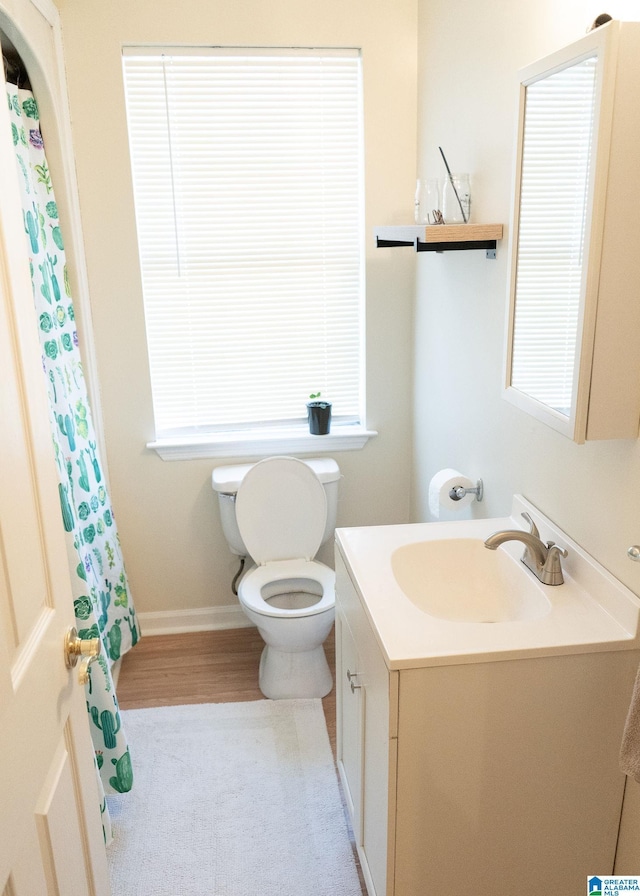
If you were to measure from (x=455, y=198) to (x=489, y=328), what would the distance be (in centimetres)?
40

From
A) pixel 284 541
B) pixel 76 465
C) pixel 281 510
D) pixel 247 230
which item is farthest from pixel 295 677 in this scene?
pixel 247 230

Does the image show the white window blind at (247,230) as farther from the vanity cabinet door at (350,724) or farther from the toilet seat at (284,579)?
the vanity cabinet door at (350,724)

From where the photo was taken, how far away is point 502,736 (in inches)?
58.2

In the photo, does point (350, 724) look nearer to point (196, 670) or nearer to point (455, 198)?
point (196, 670)

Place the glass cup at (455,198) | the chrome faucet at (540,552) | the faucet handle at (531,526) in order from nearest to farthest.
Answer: the chrome faucet at (540,552) < the faucet handle at (531,526) < the glass cup at (455,198)

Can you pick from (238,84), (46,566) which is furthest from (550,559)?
(238,84)

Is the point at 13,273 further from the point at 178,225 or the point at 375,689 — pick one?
the point at 178,225

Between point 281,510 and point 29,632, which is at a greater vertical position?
point 29,632

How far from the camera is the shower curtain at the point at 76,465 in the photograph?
2043 mm

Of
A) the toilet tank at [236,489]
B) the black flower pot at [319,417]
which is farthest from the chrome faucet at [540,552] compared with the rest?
the black flower pot at [319,417]

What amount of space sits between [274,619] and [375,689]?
3.27ft

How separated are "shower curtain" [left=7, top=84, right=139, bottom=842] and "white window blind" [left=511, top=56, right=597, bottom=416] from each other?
3.92 feet

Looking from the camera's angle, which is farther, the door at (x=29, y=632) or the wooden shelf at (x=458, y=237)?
the wooden shelf at (x=458, y=237)

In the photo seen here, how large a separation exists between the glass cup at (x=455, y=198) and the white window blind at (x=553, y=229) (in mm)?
542
